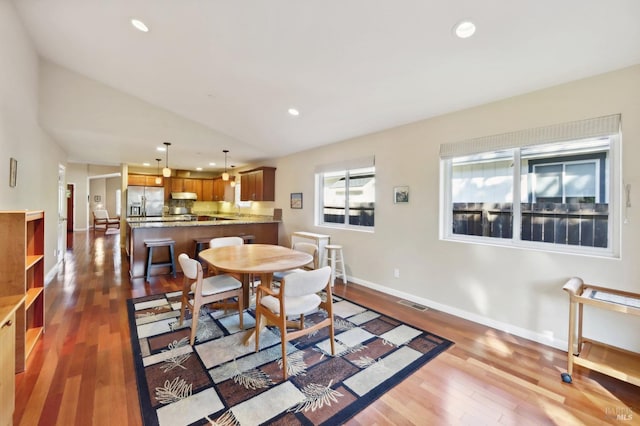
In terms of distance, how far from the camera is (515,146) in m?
2.78

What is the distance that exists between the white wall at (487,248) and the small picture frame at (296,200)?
1.32 meters

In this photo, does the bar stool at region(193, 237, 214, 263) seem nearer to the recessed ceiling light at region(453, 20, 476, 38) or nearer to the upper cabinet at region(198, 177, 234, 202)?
the upper cabinet at region(198, 177, 234, 202)

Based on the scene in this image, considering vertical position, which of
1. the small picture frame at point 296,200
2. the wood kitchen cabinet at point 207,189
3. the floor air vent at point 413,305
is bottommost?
the floor air vent at point 413,305

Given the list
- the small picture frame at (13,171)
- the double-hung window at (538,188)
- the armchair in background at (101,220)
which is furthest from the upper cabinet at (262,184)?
the armchair in background at (101,220)

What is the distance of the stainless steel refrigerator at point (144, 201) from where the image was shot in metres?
7.75

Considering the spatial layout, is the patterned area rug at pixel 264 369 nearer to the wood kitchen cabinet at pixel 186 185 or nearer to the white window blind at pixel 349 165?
the white window blind at pixel 349 165

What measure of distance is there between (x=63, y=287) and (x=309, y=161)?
4.40 metres

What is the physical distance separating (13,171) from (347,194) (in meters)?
4.23

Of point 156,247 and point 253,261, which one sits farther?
point 156,247

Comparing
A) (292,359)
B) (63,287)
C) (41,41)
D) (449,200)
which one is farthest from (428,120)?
(63,287)

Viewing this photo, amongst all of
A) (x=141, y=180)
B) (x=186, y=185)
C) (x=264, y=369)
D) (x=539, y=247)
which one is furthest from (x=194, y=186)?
(x=539, y=247)

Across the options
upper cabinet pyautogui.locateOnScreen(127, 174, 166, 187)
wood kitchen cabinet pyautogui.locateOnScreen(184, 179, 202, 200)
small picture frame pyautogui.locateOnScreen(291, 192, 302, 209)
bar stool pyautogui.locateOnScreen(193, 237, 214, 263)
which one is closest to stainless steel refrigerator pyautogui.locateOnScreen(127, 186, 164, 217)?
upper cabinet pyautogui.locateOnScreen(127, 174, 166, 187)

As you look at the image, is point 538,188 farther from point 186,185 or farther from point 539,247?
point 186,185

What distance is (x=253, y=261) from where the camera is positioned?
2.73 meters
